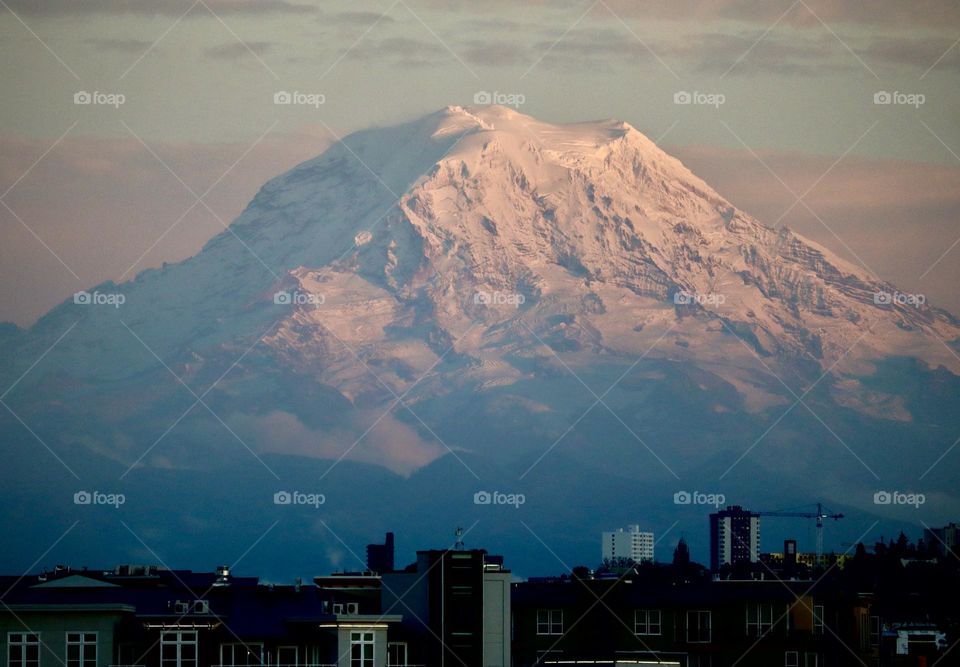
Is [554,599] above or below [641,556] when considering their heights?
below

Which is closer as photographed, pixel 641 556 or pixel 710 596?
pixel 710 596

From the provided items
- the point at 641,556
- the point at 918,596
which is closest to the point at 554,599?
the point at 918,596

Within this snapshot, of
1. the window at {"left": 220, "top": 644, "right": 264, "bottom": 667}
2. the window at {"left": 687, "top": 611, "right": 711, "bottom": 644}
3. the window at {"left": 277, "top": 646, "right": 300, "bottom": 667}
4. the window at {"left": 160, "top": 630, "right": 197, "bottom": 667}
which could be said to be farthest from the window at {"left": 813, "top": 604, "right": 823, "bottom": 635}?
the window at {"left": 160, "top": 630, "right": 197, "bottom": 667}

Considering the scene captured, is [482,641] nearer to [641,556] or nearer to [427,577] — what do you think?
[427,577]

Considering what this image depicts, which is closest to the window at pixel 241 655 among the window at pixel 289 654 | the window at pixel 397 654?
the window at pixel 289 654

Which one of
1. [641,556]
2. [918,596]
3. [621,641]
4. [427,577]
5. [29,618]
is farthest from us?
[641,556]

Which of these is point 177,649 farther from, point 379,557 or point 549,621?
point 379,557
